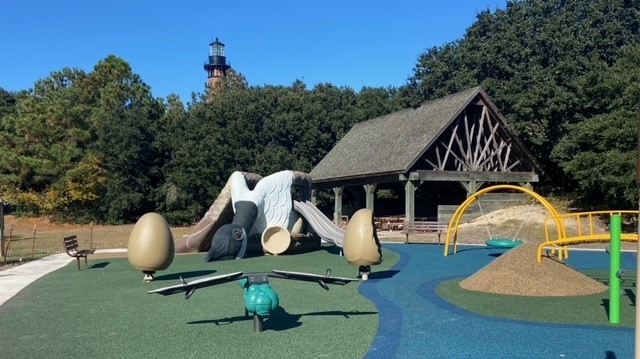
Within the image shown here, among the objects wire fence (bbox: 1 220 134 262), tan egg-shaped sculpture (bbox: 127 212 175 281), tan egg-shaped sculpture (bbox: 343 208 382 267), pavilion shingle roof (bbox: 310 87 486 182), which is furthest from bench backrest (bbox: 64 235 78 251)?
pavilion shingle roof (bbox: 310 87 486 182)

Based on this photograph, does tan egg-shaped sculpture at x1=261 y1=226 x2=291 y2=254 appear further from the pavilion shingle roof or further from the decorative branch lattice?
the decorative branch lattice

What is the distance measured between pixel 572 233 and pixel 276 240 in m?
14.0

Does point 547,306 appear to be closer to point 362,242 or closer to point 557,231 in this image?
point 362,242

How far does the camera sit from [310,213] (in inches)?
787

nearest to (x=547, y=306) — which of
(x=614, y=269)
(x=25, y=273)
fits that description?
(x=614, y=269)

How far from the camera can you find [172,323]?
873cm

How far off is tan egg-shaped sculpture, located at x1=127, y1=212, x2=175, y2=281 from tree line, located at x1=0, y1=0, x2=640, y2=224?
2006 cm

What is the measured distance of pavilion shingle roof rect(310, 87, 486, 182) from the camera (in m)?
27.1

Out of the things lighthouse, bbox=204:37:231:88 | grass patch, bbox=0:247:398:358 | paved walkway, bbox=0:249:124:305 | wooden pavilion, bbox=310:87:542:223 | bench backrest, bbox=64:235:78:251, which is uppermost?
lighthouse, bbox=204:37:231:88

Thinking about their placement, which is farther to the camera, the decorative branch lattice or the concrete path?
the decorative branch lattice

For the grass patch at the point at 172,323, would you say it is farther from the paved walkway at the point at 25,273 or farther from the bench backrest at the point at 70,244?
the bench backrest at the point at 70,244

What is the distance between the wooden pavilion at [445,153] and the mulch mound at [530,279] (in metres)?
14.2

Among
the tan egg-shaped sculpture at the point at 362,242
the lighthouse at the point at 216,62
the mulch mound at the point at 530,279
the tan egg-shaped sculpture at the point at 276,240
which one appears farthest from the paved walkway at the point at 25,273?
the lighthouse at the point at 216,62

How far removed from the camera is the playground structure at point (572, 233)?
10.6 metres
